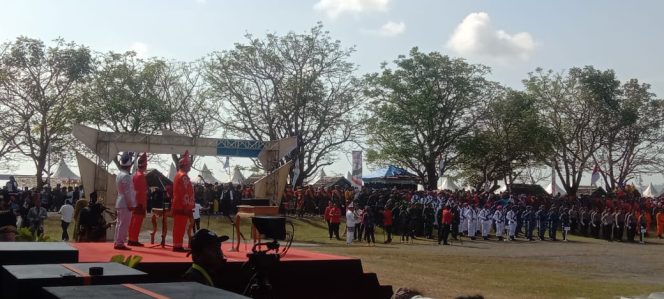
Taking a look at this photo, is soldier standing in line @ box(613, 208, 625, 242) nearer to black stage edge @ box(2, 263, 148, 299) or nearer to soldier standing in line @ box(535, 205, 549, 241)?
soldier standing in line @ box(535, 205, 549, 241)

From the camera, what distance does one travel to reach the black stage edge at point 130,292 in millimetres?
2570

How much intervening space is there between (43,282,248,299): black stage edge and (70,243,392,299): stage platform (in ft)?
16.0

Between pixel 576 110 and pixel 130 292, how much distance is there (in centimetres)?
4086

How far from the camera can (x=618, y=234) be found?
3131cm

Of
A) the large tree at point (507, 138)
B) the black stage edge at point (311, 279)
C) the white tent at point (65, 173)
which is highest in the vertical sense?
the large tree at point (507, 138)

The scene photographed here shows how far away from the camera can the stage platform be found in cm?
787

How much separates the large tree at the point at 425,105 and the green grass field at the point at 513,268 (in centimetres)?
1215

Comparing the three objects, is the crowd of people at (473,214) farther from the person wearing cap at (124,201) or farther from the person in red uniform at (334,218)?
the person wearing cap at (124,201)

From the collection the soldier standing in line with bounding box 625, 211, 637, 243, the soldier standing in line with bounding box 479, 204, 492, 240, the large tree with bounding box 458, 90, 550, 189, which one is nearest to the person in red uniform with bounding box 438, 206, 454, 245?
the soldier standing in line with bounding box 479, 204, 492, 240

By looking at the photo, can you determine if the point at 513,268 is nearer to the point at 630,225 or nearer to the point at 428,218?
the point at 428,218

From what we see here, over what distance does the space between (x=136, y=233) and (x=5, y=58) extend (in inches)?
998

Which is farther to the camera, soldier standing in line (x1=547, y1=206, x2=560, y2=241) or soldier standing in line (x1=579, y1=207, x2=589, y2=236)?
soldier standing in line (x1=579, y1=207, x2=589, y2=236)

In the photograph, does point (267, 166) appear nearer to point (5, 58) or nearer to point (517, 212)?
point (517, 212)

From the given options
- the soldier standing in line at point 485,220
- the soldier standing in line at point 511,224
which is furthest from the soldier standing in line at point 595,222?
the soldier standing in line at point 485,220
